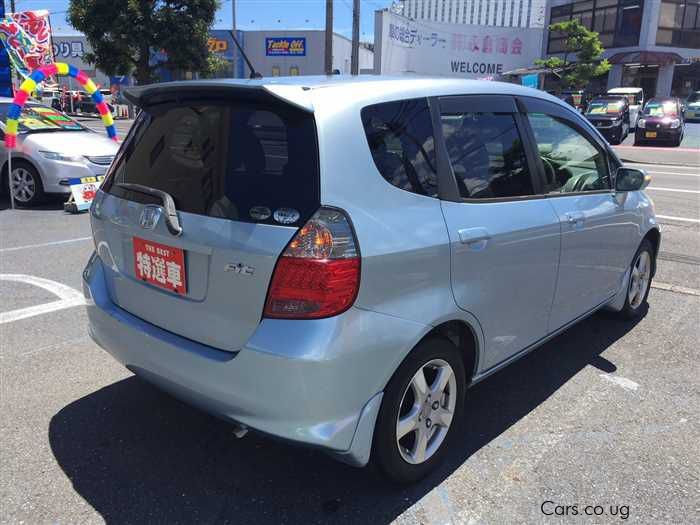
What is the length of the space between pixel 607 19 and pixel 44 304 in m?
50.5

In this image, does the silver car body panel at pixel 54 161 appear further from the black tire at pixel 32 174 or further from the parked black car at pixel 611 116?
the parked black car at pixel 611 116

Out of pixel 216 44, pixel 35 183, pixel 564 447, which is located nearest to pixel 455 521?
pixel 564 447

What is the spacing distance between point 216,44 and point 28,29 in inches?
1335

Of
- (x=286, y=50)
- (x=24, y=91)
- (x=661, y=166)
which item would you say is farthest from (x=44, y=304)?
(x=286, y=50)

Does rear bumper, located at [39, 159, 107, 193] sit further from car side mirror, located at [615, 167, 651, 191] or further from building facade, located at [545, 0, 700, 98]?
building facade, located at [545, 0, 700, 98]

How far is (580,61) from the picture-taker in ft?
133

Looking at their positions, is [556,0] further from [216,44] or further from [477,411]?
[477,411]

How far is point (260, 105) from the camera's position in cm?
242

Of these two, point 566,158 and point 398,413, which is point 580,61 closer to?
point 566,158

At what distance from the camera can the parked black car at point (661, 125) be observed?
22641mm

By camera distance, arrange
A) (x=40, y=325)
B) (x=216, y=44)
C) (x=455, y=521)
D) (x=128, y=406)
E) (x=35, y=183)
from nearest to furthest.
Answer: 1. (x=455, y=521)
2. (x=128, y=406)
3. (x=40, y=325)
4. (x=35, y=183)
5. (x=216, y=44)

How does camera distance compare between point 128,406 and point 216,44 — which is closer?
point 128,406

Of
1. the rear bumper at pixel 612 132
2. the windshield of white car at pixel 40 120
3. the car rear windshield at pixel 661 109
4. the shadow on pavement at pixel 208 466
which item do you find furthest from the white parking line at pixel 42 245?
the car rear windshield at pixel 661 109

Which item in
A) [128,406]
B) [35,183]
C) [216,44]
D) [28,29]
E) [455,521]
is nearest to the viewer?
A: [455,521]
